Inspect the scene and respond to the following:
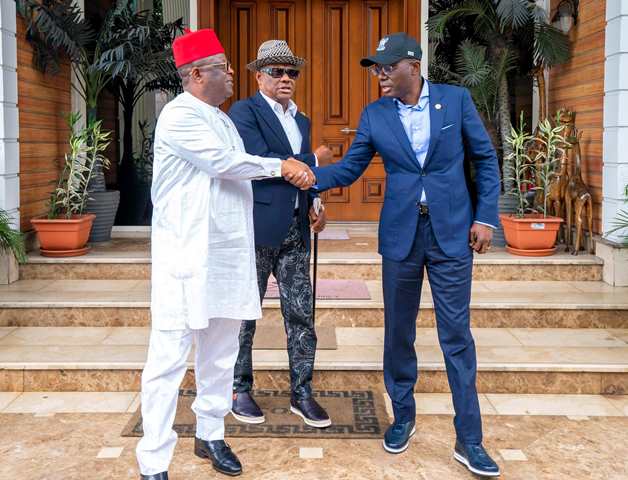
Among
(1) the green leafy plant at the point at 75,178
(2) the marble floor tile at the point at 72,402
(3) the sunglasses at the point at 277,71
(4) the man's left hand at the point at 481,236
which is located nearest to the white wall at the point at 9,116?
(1) the green leafy plant at the point at 75,178

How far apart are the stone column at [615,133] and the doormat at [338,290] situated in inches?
64.7

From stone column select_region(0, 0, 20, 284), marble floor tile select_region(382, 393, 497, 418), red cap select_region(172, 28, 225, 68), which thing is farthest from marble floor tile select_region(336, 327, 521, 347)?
stone column select_region(0, 0, 20, 284)

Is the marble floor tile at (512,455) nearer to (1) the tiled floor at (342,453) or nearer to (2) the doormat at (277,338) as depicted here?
(1) the tiled floor at (342,453)

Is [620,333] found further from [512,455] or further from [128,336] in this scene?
[128,336]

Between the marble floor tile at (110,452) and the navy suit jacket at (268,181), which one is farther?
Answer: the navy suit jacket at (268,181)

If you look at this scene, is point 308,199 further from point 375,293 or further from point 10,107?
point 10,107

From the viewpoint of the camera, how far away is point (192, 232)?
283cm

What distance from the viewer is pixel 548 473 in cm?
308

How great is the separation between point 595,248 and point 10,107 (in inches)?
163

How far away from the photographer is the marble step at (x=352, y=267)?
17.7 feet

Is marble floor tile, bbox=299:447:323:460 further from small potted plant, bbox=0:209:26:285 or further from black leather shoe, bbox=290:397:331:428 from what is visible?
small potted plant, bbox=0:209:26:285

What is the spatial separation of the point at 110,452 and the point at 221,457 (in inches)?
20.2

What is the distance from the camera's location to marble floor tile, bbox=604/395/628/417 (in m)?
3.75

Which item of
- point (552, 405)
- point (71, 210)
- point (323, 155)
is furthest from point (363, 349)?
point (71, 210)
